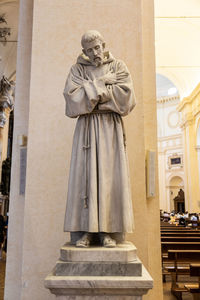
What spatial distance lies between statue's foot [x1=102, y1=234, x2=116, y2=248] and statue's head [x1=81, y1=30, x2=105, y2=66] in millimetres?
1308

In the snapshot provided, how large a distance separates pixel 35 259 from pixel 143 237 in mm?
1270

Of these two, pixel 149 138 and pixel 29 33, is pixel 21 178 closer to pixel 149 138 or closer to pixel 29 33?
pixel 149 138

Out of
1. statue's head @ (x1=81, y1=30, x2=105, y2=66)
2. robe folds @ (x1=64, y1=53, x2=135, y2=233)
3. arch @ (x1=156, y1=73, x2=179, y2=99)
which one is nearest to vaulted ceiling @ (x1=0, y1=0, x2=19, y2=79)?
statue's head @ (x1=81, y1=30, x2=105, y2=66)

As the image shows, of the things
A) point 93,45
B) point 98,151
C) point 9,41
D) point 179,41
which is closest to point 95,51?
point 93,45

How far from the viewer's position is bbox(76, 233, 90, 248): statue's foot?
6.75 ft

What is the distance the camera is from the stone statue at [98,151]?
2.09 meters

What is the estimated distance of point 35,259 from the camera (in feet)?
11.4

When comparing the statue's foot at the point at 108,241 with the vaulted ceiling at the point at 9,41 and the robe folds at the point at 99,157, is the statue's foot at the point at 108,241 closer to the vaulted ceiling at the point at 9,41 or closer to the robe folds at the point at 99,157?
the robe folds at the point at 99,157

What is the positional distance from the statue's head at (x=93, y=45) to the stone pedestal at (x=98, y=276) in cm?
140

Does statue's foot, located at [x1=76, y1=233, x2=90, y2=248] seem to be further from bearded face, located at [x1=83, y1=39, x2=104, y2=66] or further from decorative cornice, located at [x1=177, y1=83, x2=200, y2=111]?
decorative cornice, located at [x1=177, y1=83, x2=200, y2=111]

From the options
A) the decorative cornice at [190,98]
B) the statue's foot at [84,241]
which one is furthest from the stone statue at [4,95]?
the statue's foot at [84,241]

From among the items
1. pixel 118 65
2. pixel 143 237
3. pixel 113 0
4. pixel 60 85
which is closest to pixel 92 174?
pixel 118 65

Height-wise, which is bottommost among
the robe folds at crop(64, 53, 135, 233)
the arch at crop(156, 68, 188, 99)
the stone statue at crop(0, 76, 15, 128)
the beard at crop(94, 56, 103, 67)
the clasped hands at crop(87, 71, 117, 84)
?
the robe folds at crop(64, 53, 135, 233)

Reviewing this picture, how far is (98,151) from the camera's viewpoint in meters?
2.20
